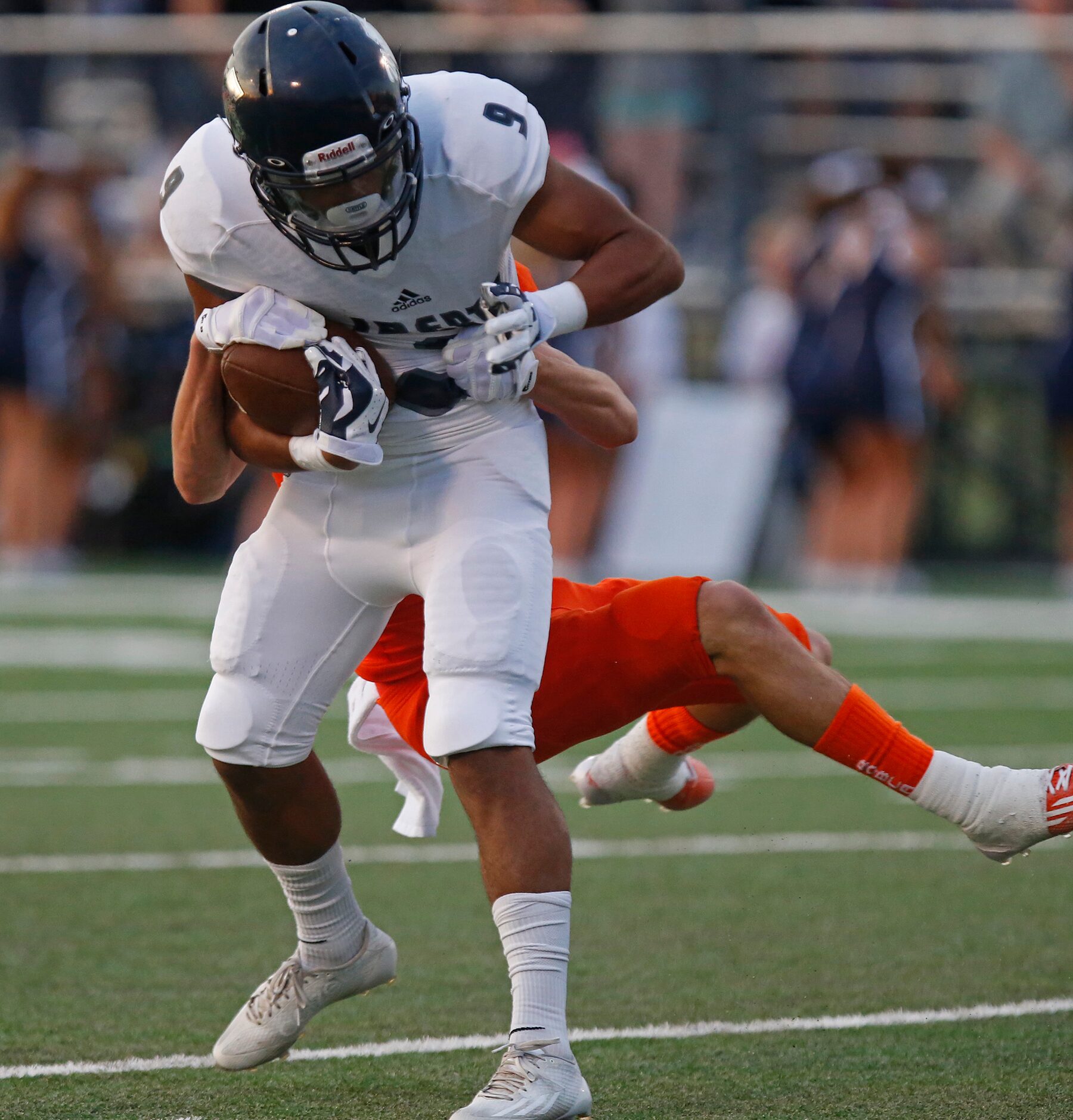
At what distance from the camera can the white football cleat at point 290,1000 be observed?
307 centimetres

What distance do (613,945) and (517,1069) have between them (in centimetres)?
125

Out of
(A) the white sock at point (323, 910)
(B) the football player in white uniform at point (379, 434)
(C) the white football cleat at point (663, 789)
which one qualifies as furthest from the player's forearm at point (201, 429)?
(C) the white football cleat at point (663, 789)

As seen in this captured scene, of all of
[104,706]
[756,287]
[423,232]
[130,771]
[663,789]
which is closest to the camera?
[423,232]

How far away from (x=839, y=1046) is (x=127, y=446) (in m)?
9.59

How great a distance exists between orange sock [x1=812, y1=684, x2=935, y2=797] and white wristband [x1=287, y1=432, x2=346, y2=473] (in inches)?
34.0

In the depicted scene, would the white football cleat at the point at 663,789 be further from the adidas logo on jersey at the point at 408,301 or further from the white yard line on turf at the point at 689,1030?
the adidas logo on jersey at the point at 408,301

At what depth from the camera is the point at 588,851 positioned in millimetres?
4895

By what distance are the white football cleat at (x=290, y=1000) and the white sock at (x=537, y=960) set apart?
1.67ft

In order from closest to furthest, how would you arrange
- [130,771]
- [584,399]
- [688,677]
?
[688,677]
[584,399]
[130,771]

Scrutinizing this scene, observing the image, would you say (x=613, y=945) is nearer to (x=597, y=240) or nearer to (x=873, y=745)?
(x=873, y=745)

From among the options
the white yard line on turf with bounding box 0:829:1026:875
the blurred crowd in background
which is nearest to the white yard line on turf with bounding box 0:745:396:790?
the white yard line on turf with bounding box 0:829:1026:875

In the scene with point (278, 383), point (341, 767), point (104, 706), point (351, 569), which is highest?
point (278, 383)

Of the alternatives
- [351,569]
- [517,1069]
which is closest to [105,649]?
[351,569]

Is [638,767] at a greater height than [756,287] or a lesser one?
greater
